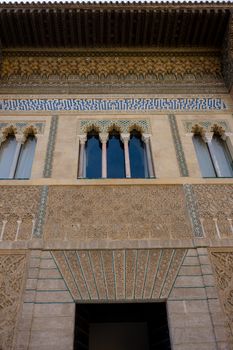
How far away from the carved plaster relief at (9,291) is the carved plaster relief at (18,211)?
0.23 meters

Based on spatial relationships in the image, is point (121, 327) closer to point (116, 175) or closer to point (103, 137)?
point (116, 175)

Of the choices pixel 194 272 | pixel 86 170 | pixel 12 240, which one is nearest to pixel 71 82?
pixel 86 170

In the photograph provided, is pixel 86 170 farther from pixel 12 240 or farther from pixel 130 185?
pixel 12 240

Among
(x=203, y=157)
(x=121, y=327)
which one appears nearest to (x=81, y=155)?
(x=203, y=157)

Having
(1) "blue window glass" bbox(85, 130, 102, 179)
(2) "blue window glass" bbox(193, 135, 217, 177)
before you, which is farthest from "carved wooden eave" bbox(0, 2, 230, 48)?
(2) "blue window glass" bbox(193, 135, 217, 177)

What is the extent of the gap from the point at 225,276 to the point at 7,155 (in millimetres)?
2919

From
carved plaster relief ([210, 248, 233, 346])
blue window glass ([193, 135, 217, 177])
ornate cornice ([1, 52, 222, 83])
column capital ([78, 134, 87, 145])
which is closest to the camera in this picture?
carved plaster relief ([210, 248, 233, 346])

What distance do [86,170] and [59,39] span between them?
7.08 ft

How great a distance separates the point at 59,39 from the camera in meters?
4.85

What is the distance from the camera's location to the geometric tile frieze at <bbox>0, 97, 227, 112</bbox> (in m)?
4.53

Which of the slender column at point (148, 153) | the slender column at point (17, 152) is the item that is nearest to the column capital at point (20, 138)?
the slender column at point (17, 152)

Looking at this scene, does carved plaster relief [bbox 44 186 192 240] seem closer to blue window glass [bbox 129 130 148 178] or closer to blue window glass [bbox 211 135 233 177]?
blue window glass [bbox 129 130 148 178]

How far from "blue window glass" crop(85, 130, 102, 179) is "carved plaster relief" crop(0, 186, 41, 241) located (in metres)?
0.72

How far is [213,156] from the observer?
4.12 m
